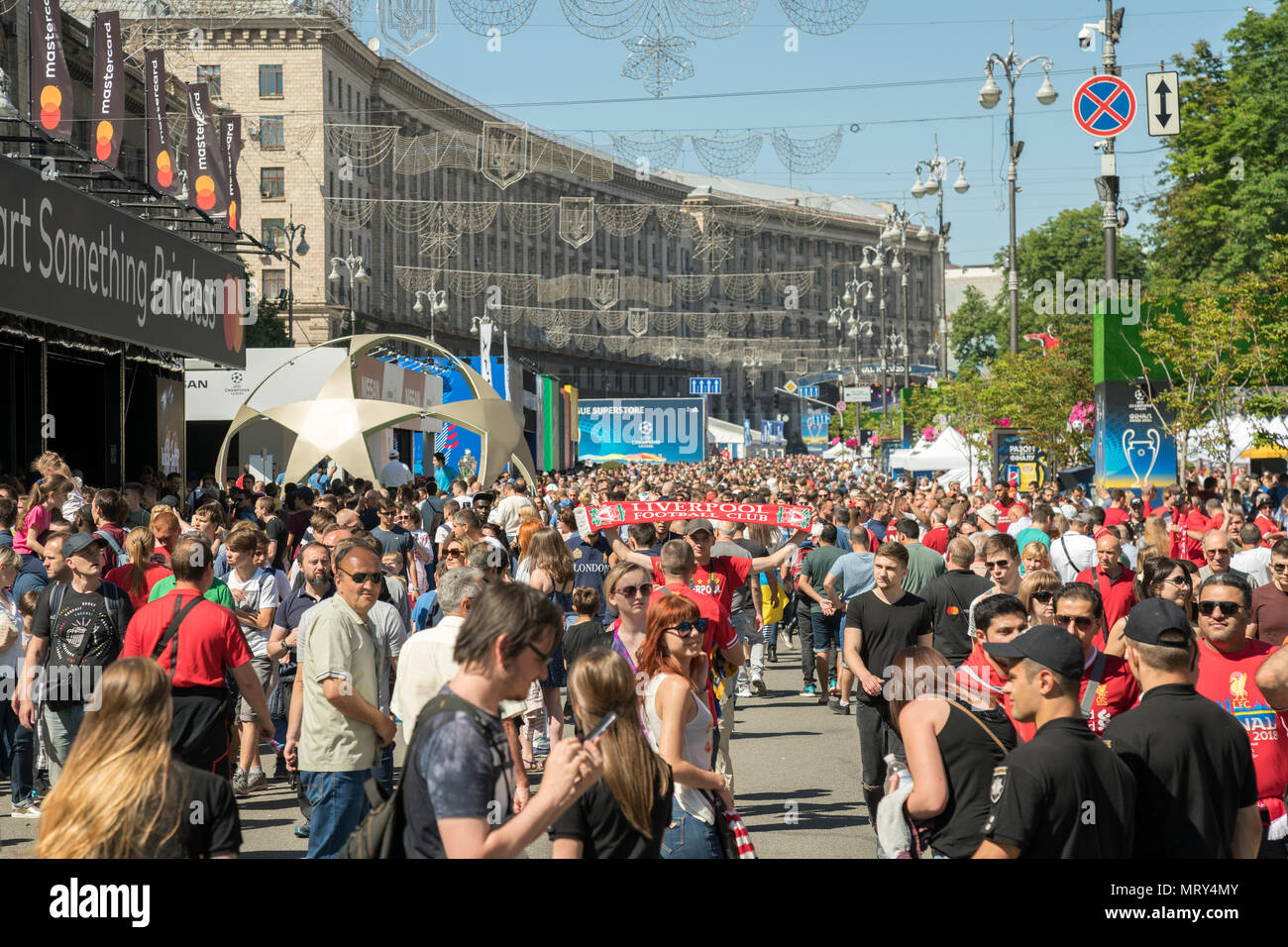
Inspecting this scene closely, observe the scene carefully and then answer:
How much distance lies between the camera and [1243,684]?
5.61 metres

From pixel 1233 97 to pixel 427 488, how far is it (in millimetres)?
28336

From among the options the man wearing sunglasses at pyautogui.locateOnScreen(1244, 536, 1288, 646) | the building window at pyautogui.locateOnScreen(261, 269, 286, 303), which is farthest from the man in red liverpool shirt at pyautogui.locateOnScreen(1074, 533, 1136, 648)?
the building window at pyautogui.locateOnScreen(261, 269, 286, 303)

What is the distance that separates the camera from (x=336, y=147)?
31.3 meters

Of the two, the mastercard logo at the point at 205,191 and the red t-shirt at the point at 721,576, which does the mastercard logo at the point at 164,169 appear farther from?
the red t-shirt at the point at 721,576

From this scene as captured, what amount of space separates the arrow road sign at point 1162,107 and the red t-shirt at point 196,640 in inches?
569

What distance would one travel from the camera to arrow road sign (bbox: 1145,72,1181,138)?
57.7 ft

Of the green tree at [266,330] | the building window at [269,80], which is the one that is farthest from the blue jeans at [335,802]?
the building window at [269,80]

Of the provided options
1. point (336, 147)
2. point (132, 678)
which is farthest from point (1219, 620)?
point (336, 147)

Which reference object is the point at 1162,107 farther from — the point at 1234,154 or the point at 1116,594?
the point at 1234,154

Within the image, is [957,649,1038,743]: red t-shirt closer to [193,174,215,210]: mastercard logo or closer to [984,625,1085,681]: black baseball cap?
[984,625,1085,681]: black baseball cap

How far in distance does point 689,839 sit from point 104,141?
17546mm

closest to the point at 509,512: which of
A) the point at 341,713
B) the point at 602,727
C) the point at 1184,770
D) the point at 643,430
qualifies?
the point at 341,713

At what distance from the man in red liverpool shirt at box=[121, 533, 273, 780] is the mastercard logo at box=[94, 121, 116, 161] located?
1492 cm
